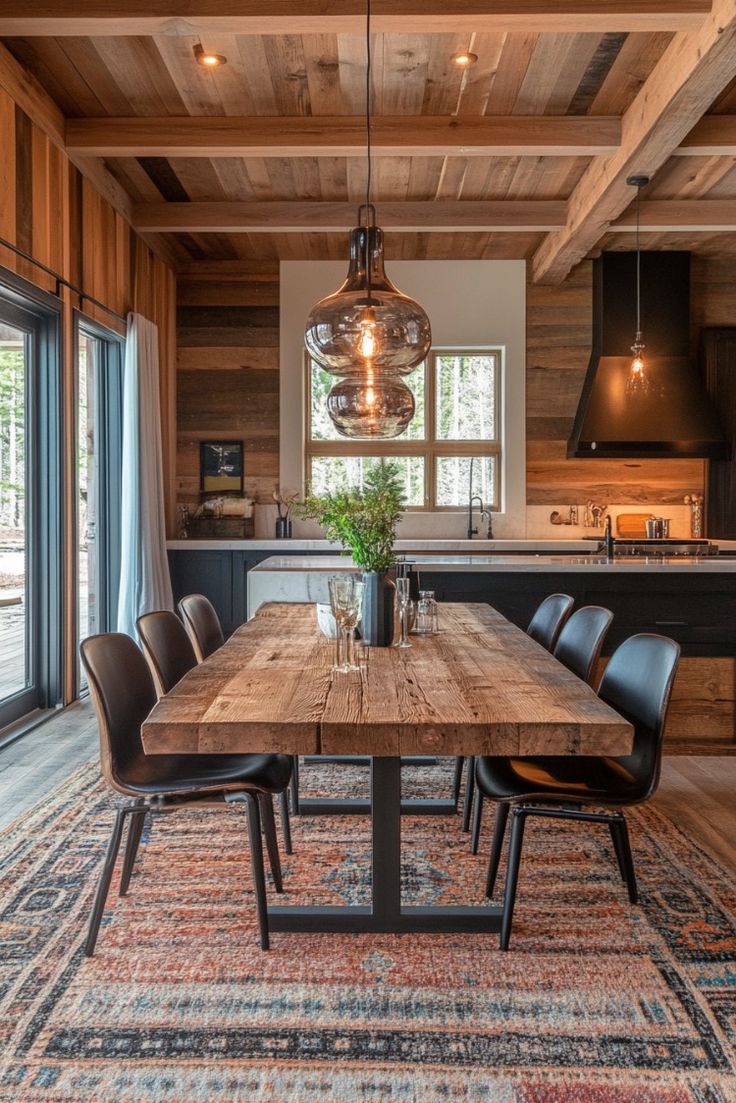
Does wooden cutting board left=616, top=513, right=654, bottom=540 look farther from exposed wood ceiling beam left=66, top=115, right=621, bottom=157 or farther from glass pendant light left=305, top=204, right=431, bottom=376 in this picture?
glass pendant light left=305, top=204, right=431, bottom=376

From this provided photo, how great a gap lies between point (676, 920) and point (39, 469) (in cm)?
359

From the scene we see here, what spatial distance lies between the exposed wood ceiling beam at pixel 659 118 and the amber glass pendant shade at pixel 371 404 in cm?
177

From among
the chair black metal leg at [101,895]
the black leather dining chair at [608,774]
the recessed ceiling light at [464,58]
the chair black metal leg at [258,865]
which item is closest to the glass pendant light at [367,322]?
the black leather dining chair at [608,774]

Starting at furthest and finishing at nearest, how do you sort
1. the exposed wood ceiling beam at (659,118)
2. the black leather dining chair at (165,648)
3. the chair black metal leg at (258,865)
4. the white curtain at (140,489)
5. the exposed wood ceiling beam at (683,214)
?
the exposed wood ceiling beam at (683,214), the white curtain at (140,489), the exposed wood ceiling beam at (659,118), the black leather dining chair at (165,648), the chair black metal leg at (258,865)

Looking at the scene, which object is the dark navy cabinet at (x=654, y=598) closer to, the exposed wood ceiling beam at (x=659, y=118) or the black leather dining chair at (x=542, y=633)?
the black leather dining chair at (x=542, y=633)

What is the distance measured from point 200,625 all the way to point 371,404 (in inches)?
40.4

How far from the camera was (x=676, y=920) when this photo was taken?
89.4 inches

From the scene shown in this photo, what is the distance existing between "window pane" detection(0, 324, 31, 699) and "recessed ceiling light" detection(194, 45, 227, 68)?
150cm

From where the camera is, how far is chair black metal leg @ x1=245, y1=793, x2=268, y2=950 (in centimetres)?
209

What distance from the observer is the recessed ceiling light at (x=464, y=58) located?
3.85m

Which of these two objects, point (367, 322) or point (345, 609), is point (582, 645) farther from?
point (367, 322)

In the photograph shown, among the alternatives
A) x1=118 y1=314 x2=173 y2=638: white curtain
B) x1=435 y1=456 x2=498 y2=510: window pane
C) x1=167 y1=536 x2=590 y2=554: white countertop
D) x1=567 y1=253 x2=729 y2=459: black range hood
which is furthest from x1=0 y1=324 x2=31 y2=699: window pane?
x1=567 y1=253 x2=729 y2=459: black range hood

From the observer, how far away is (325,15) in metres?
3.30

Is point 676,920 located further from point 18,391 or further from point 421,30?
point 18,391
